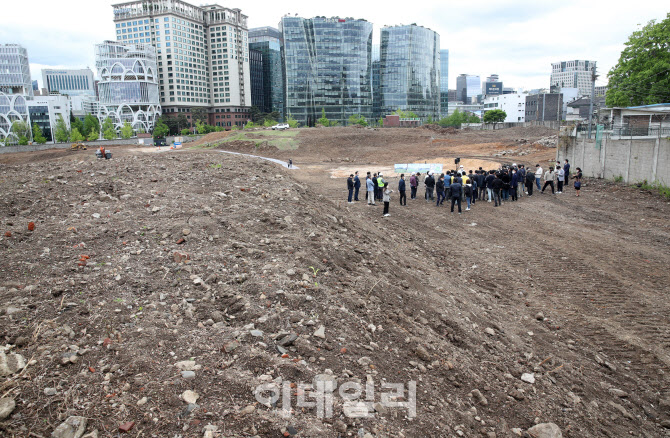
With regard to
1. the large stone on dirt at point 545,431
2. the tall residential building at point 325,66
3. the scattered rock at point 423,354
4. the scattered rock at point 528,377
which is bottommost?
the large stone on dirt at point 545,431

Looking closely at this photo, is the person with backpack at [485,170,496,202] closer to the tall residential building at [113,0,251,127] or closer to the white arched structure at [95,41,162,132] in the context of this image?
the white arched structure at [95,41,162,132]

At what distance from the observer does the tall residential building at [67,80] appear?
598ft

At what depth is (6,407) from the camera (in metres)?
4.23

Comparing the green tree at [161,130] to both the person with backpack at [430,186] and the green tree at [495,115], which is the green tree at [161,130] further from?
the person with backpack at [430,186]

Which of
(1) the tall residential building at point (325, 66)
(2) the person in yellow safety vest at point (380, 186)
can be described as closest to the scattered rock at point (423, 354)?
(2) the person in yellow safety vest at point (380, 186)

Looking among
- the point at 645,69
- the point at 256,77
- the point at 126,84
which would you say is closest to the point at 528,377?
the point at 645,69

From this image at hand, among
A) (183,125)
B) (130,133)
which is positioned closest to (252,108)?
(183,125)

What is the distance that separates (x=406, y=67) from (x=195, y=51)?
216 feet

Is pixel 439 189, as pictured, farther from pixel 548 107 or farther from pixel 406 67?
pixel 406 67

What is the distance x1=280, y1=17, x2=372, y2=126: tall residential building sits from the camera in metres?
107

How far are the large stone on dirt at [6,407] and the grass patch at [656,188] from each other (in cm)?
2531

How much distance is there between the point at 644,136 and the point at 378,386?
81.3 ft

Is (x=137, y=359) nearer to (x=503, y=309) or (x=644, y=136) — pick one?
(x=503, y=309)

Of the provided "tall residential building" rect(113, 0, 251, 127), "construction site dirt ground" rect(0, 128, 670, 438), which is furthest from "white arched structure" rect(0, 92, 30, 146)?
"construction site dirt ground" rect(0, 128, 670, 438)
